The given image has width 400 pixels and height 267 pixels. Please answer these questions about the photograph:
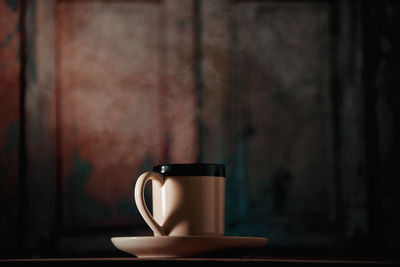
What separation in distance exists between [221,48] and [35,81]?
0.44 metres

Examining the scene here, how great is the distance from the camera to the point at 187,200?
3.08 ft

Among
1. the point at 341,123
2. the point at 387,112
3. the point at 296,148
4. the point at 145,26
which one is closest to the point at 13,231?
the point at 145,26

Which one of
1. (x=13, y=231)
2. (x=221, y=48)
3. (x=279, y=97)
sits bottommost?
(x=13, y=231)

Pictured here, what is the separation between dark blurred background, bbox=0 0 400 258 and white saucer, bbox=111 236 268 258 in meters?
0.43

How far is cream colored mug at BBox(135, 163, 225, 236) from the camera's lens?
3.06 ft

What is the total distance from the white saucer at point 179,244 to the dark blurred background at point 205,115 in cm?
43

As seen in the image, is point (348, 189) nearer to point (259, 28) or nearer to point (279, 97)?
point (279, 97)

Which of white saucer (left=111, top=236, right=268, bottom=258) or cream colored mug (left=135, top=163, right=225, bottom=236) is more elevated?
cream colored mug (left=135, top=163, right=225, bottom=236)

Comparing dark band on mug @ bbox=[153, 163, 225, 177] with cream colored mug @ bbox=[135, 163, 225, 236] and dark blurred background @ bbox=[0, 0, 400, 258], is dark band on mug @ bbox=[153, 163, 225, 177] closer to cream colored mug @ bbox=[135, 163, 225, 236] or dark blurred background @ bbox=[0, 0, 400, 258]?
cream colored mug @ bbox=[135, 163, 225, 236]

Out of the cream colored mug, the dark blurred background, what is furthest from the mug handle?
the dark blurred background

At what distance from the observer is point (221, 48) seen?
130 centimetres

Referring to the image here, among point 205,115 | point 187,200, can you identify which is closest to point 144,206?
point 187,200

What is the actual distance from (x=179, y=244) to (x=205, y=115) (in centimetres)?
52

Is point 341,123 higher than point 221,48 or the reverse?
the reverse
